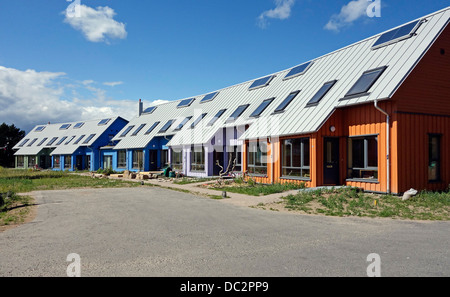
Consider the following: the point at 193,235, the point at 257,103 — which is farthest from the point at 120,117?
the point at 193,235

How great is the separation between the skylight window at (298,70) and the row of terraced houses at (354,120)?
105 millimetres

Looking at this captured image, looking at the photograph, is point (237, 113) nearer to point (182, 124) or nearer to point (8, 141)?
point (182, 124)

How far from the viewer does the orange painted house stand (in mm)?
14188

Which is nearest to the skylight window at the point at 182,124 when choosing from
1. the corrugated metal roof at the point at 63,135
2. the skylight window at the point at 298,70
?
the skylight window at the point at 298,70

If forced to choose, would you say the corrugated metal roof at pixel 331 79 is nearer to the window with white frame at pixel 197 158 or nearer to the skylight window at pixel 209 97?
the window with white frame at pixel 197 158

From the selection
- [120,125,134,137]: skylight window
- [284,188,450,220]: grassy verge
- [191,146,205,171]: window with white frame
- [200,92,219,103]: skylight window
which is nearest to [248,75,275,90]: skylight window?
[200,92,219,103]: skylight window

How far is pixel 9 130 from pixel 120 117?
109ft

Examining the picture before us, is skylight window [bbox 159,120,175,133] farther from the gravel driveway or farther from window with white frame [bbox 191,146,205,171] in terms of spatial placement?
the gravel driveway

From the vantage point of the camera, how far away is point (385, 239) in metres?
7.31

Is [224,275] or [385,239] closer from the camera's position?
[224,275]

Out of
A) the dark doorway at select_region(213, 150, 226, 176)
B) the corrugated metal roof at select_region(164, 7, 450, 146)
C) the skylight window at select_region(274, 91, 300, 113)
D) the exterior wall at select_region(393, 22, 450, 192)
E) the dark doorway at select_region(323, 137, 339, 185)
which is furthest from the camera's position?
the dark doorway at select_region(213, 150, 226, 176)

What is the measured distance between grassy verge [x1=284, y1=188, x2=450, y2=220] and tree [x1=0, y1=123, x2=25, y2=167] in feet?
207

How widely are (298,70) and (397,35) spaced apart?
749 cm
